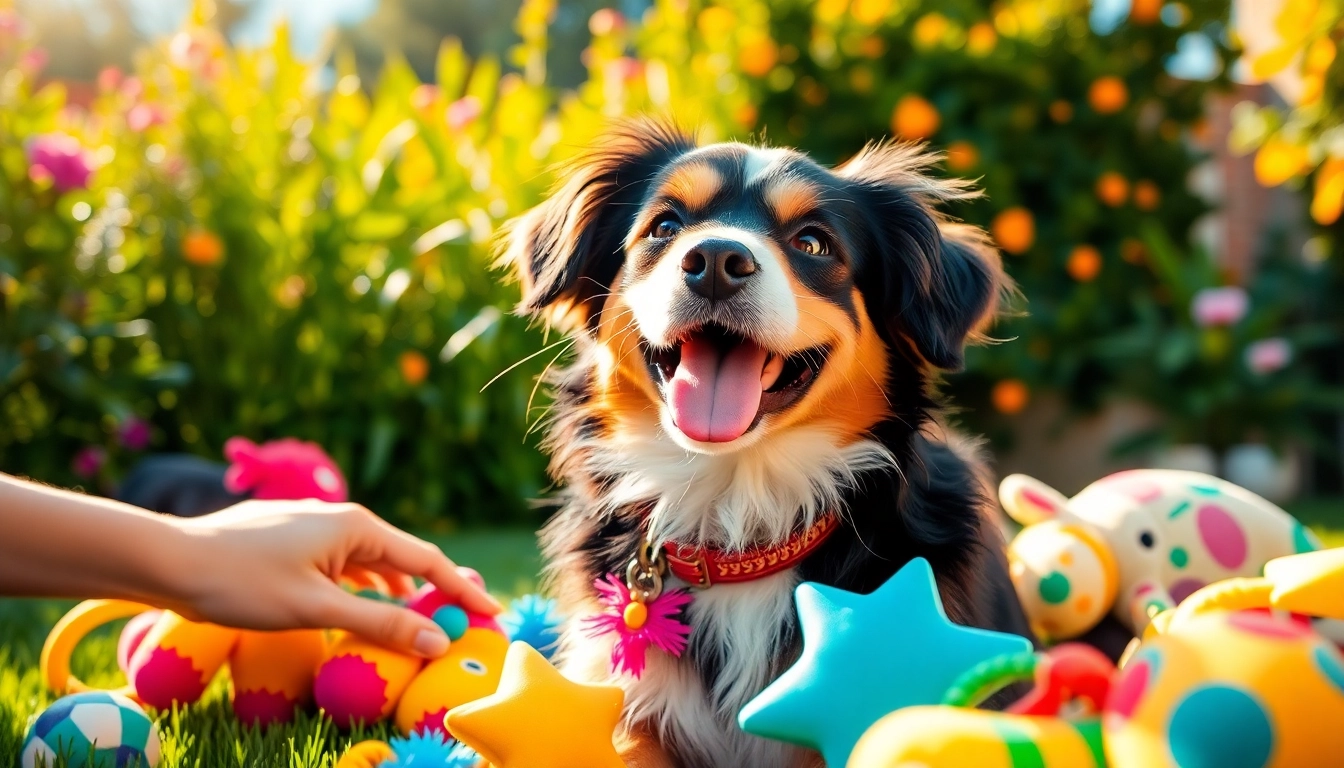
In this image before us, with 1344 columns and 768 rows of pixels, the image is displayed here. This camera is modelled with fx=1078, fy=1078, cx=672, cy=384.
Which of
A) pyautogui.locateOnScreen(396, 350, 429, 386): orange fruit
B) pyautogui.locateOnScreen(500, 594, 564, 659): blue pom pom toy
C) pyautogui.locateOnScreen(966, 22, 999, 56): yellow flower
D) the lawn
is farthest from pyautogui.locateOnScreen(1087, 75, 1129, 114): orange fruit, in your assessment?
pyautogui.locateOnScreen(500, 594, 564, 659): blue pom pom toy

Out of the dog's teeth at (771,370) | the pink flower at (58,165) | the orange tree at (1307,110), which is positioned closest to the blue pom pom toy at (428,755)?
the dog's teeth at (771,370)

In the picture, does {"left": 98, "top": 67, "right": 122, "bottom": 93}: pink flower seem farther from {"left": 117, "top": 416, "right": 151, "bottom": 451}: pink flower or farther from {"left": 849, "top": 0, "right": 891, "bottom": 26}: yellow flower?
{"left": 849, "top": 0, "right": 891, "bottom": 26}: yellow flower

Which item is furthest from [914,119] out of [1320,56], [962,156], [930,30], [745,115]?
[1320,56]

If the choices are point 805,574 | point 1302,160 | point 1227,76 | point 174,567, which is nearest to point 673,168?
point 805,574

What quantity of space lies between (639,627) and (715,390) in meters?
0.47

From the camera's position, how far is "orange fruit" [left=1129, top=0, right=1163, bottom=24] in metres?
6.45

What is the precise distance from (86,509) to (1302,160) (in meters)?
4.19

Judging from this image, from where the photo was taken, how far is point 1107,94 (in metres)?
6.18

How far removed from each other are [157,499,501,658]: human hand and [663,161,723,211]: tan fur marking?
0.90 meters

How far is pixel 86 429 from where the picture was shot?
5.03 meters

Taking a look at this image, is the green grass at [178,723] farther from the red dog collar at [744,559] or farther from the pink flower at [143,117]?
the pink flower at [143,117]

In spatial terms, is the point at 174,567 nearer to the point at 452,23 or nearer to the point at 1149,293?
the point at 1149,293

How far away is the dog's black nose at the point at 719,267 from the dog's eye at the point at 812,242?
28cm

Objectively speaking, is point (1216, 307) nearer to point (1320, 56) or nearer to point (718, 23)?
point (1320, 56)
